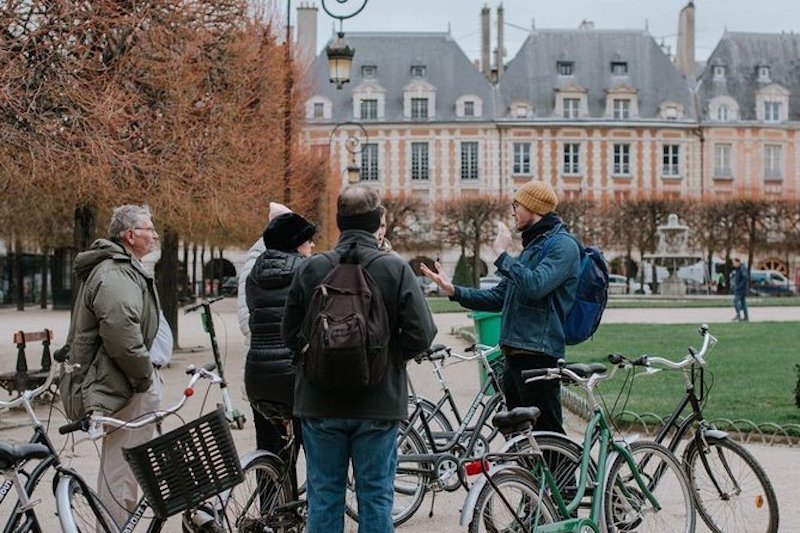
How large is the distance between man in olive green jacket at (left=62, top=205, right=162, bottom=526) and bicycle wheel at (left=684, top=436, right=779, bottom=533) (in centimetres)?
264

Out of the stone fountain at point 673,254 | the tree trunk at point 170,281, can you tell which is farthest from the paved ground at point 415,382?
the stone fountain at point 673,254

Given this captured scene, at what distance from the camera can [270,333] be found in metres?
5.88

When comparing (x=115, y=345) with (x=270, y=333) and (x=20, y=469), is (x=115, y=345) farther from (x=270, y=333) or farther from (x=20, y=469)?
(x=20, y=469)

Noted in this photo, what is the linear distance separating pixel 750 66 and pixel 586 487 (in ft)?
195

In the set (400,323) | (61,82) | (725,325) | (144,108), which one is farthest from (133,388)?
(725,325)

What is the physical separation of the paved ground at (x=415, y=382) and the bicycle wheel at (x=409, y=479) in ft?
0.28

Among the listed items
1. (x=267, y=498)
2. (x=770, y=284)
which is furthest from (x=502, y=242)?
(x=770, y=284)

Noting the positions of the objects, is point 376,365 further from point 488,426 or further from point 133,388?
point 488,426

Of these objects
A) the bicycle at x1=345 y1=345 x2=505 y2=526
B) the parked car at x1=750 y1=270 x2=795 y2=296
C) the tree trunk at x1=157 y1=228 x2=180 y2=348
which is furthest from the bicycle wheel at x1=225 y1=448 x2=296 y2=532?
the parked car at x1=750 y1=270 x2=795 y2=296

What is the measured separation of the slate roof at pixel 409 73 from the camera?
59500mm

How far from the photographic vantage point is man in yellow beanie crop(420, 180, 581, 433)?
598cm

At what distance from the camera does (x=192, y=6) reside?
50.1ft

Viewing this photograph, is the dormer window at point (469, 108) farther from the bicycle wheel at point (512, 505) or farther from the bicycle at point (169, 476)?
the bicycle at point (169, 476)

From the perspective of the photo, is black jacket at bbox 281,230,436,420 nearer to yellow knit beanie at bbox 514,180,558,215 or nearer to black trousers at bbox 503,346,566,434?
black trousers at bbox 503,346,566,434
